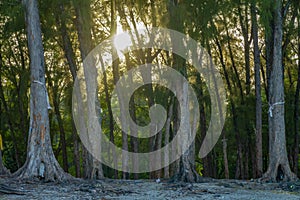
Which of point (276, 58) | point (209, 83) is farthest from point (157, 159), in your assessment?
point (276, 58)

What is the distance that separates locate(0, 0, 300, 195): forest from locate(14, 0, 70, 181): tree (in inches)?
0.9

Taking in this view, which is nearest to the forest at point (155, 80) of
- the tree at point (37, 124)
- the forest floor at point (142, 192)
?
the tree at point (37, 124)

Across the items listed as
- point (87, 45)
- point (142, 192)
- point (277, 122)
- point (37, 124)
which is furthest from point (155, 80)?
point (142, 192)

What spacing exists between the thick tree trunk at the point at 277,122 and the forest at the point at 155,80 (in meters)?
0.02

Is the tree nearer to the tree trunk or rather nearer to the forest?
the forest

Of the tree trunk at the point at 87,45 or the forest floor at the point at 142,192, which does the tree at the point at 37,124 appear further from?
the tree trunk at the point at 87,45

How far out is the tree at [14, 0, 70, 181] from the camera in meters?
10.1

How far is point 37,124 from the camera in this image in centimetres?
1043

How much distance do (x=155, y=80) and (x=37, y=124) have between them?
6.60 m

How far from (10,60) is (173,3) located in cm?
1015

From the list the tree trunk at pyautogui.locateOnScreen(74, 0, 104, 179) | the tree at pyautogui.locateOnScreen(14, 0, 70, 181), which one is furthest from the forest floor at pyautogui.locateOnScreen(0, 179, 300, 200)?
the tree trunk at pyautogui.locateOnScreen(74, 0, 104, 179)

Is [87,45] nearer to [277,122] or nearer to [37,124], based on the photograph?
[37,124]

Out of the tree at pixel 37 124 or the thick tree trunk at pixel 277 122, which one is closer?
the tree at pixel 37 124

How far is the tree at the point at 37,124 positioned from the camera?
10.1 meters
